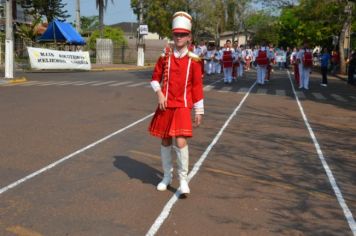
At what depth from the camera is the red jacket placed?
6344 mm

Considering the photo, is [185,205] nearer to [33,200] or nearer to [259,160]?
[33,200]

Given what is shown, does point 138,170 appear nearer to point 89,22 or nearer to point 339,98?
point 339,98

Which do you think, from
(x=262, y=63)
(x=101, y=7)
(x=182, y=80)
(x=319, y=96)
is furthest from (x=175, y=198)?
(x=101, y=7)

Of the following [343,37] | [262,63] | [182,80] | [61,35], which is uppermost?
[61,35]

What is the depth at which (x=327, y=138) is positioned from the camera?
1087cm

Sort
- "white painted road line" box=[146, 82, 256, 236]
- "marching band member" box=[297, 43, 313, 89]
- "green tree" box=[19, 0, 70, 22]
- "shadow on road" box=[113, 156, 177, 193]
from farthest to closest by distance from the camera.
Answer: "green tree" box=[19, 0, 70, 22] < "marching band member" box=[297, 43, 313, 89] < "shadow on road" box=[113, 156, 177, 193] < "white painted road line" box=[146, 82, 256, 236]

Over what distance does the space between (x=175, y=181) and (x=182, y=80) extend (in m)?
1.36

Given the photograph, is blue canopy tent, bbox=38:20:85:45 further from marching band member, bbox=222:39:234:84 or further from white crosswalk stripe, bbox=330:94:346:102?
white crosswalk stripe, bbox=330:94:346:102

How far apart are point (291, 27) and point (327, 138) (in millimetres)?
62314

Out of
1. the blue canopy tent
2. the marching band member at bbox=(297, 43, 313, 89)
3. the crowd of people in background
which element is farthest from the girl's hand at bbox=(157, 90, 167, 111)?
the blue canopy tent

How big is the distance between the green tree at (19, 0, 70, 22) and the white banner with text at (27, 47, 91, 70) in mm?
20317

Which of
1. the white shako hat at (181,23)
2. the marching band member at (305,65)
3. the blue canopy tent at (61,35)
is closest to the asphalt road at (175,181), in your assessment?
the white shako hat at (181,23)

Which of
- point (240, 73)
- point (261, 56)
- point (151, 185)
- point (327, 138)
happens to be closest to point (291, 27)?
point (240, 73)

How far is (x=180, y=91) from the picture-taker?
6355 mm
